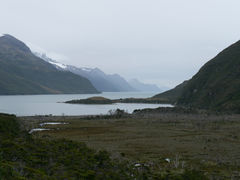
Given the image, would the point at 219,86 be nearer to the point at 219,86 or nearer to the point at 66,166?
the point at 219,86

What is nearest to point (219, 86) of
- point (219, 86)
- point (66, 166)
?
point (219, 86)

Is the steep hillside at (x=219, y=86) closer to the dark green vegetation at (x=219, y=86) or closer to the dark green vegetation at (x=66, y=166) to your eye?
the dark green vegetation at (x=219, y=86)

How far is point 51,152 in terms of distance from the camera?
23500mm

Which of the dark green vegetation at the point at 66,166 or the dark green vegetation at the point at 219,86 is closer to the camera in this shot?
the dark green vegetation at the point at 66,166

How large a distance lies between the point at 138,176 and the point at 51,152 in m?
7.85

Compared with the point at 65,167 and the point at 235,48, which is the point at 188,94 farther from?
the point at 65,167

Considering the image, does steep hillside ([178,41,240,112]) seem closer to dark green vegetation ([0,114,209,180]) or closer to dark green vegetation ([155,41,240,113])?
dark green vegetation ([155,41,240,113])

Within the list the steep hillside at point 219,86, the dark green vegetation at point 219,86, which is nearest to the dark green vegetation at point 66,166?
the dark green vegetation at point 219,86

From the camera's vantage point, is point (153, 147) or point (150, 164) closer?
point (150, 164)

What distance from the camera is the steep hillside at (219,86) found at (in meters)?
115

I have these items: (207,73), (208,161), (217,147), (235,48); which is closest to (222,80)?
(207,73)

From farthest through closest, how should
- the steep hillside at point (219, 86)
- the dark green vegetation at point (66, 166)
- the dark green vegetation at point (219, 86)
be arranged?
1. the steep hillside at point (219, 86)
2. the dark green vegetation at point (219, 86)
3. the dark green vegetation at point (66, 166)

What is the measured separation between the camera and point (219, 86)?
128875 millimetres

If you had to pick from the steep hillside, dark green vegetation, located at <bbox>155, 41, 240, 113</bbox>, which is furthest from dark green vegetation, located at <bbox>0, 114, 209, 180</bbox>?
the steep hillside
